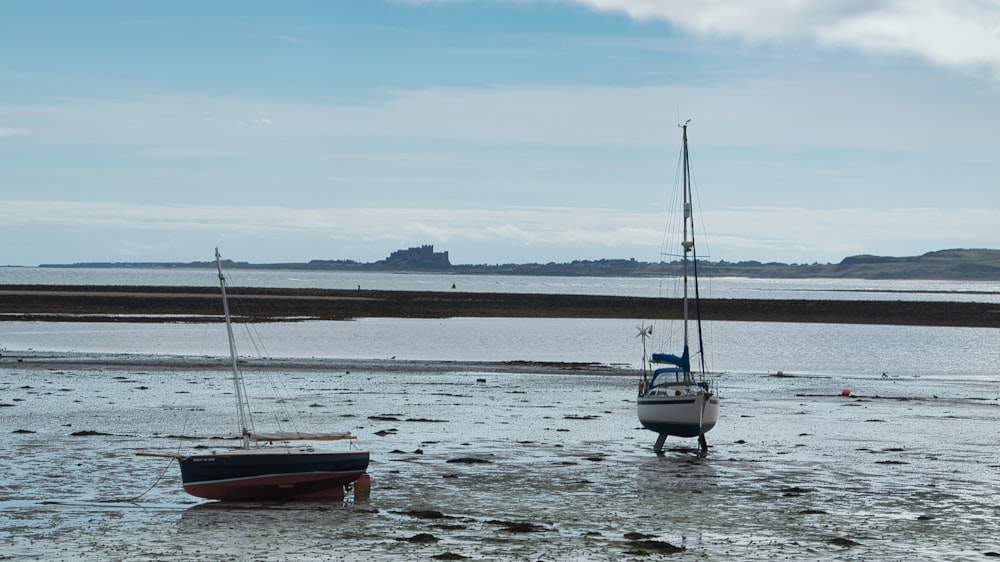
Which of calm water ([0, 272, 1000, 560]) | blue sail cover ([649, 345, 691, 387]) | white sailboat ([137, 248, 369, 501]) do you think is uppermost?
blue sail cover ([649, 345, 691, 387])

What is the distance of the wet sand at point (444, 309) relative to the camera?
110125 mm

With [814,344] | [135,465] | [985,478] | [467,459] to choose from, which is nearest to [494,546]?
[467,459]

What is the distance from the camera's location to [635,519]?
22125mm

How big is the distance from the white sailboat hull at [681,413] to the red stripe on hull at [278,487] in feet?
35.5

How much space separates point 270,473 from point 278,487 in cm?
39

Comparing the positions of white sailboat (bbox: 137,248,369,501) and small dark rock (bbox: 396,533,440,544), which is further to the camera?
→ white sailboat (bbox: 137,248,369,501)

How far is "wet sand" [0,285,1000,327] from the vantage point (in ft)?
361

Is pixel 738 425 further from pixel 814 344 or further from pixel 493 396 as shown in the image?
pixel 814 344

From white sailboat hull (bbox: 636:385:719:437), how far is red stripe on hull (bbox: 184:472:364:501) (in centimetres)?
1082

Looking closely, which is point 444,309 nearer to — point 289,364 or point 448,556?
point 289,364

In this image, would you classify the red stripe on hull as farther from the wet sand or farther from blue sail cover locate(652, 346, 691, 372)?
the wet sand

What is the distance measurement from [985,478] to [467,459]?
12.2 meters

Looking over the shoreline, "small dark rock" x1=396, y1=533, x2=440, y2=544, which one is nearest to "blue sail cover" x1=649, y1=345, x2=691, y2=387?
"small dark rock" x1=396, y1=533, x2=440, y2=544

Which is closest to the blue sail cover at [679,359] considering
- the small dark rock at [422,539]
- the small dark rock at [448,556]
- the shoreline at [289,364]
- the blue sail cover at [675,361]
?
the blue sail cover at [675,361]
